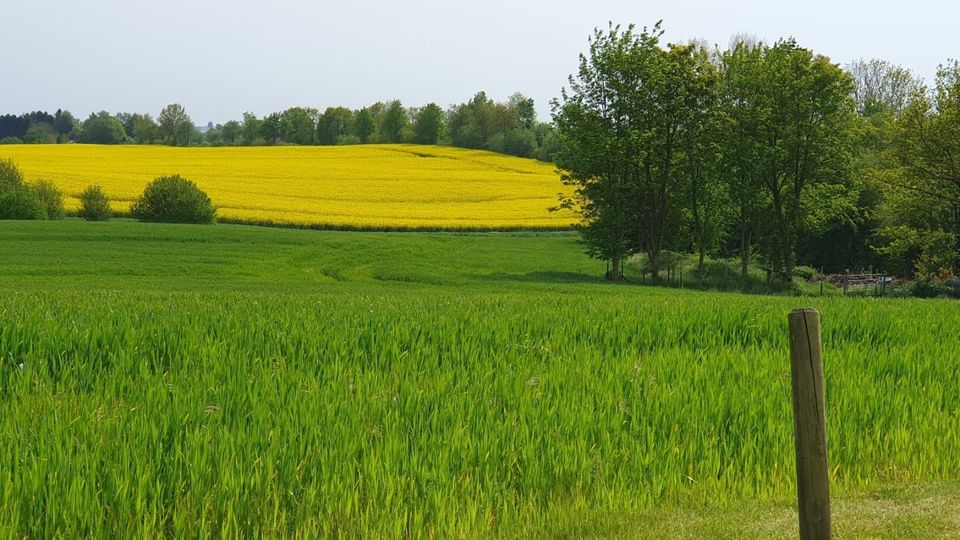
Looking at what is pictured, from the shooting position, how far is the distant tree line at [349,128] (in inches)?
4916

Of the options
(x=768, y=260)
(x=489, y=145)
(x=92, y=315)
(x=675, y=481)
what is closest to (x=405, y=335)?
(x=92, y=315)

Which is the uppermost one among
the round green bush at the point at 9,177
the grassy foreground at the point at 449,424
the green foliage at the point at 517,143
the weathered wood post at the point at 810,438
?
the green foliage at the point at 517,143

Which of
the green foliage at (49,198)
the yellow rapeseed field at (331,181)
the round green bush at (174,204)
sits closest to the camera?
the round green bush at (174,204)

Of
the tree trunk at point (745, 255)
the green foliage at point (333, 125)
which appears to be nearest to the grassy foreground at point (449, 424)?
the tree trunk at point (745, 255)

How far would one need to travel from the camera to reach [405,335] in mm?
11164

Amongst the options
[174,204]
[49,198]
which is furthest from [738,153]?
[49,198]

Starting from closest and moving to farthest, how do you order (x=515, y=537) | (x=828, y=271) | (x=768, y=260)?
(x=515, y=537), (x=768, y=260), (x=828, y=271)

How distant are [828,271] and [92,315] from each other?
194ft

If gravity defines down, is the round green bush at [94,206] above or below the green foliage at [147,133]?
below

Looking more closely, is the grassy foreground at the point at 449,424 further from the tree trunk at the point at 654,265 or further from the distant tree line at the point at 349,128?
the distant tree line at the point at 349,128

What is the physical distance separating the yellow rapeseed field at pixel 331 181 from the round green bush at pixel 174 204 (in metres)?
2.58

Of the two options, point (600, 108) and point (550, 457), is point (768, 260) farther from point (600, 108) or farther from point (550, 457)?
point (550, 457)

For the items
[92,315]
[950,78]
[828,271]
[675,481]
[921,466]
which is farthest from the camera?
[828,271]

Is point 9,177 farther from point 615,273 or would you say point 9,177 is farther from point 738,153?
point 738,153
